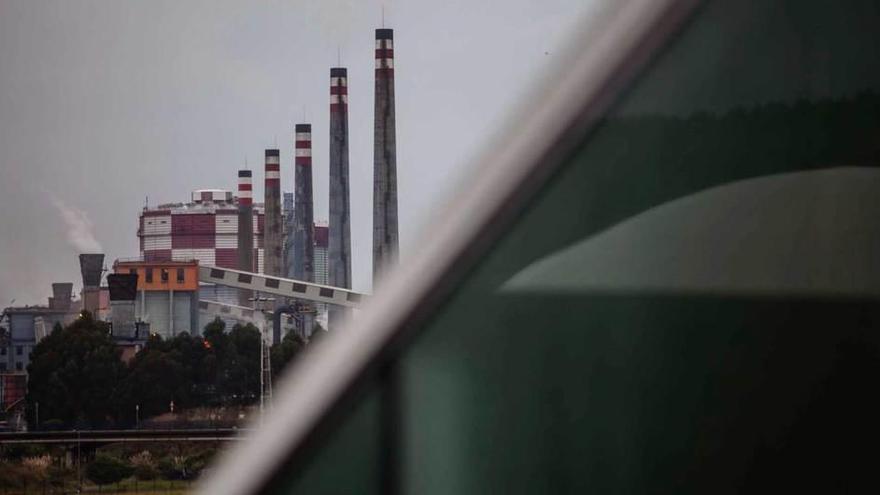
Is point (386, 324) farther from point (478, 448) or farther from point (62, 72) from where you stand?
point (62, 72)

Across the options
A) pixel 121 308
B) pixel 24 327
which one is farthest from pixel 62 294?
pixel 121 308

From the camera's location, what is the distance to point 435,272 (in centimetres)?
47

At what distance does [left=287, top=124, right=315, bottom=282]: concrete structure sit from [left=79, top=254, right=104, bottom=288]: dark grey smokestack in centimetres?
397

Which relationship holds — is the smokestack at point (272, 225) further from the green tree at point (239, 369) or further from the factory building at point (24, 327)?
the factory building at point (24, 327)

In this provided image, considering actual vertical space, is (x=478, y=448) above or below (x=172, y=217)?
below

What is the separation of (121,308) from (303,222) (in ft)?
12.1

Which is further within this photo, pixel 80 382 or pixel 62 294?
pixel 62 294

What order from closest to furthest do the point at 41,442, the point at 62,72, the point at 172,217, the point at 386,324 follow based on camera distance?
the point at 386,324 → the point at 41,442 → the point at 62,72 → the point at 172,217

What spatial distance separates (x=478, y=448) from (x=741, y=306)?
100 millimetres

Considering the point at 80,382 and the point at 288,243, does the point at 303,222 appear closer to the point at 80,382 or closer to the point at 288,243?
the point at 288,243

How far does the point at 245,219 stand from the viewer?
34.7 metres

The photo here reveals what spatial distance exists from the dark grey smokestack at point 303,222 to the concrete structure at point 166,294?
2.13 m

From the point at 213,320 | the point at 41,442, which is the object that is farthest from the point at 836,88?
the point at 213,320

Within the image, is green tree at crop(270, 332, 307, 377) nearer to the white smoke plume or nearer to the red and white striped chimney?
the white smoke plume
